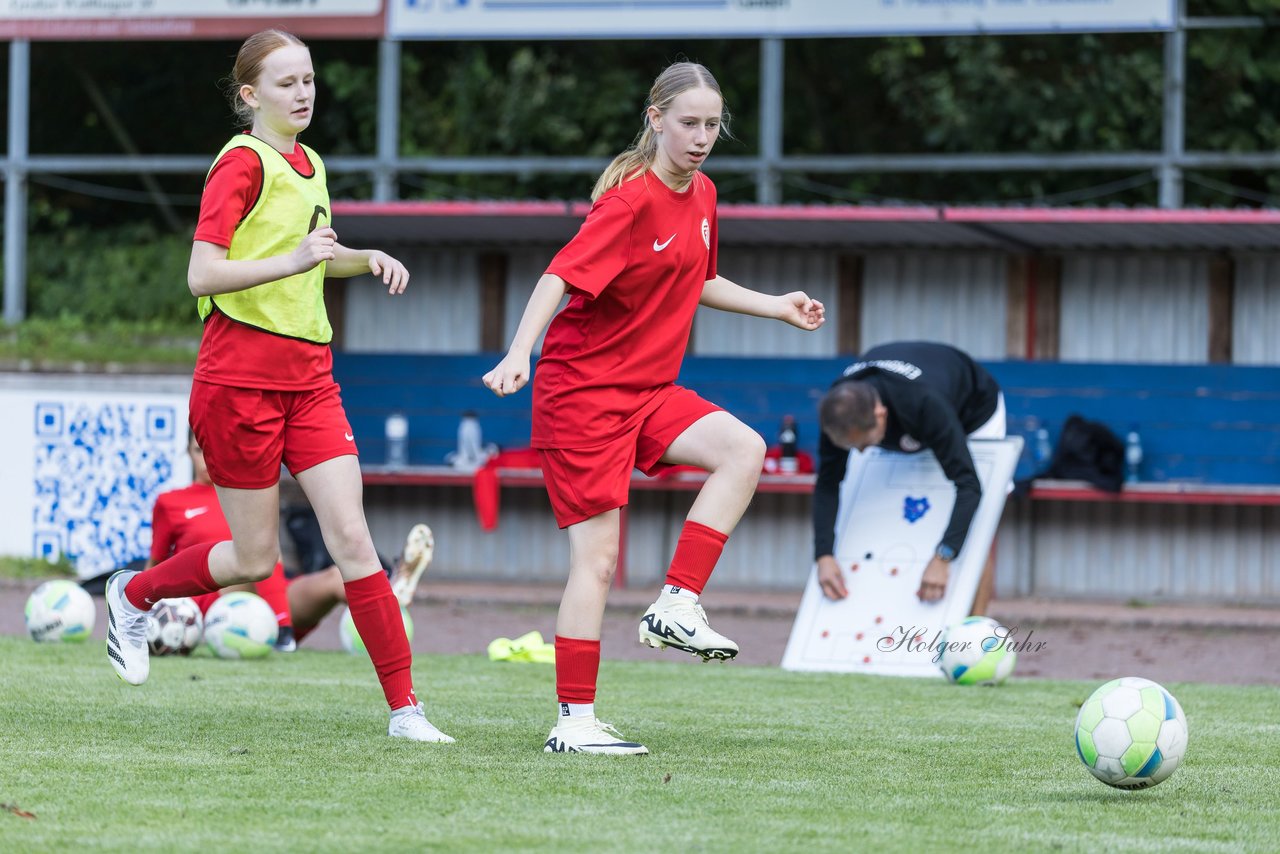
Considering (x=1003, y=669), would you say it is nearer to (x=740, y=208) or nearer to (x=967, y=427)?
(x=967, y=427)

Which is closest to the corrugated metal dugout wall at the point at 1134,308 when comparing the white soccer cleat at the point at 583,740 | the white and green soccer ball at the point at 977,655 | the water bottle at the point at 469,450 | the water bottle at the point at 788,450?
the water bottle at the point at 788,450

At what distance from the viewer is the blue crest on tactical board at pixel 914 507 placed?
10062mm

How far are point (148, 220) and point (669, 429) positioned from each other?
17.2 meters

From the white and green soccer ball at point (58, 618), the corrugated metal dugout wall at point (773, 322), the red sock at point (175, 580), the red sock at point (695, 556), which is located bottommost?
the white and green soccer ball at point (58, 618)

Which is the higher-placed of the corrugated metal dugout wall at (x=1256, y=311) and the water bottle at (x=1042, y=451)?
the corrugated metal dugout wall at (x=1256, y=311)

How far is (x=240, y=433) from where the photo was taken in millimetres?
5438

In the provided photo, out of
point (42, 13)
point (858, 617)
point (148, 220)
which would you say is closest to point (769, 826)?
point (858, 617)

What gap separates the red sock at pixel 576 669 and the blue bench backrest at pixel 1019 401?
10.1 m

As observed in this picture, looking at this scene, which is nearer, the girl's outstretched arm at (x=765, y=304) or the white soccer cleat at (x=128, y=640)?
the girl's outstretched arm at (x=765, y=304)

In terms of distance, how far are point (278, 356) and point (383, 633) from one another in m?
0.87

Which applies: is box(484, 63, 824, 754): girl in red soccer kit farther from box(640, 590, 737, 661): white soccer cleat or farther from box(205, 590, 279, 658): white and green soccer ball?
box(205, 590, 279, 658): white and green soccer ball

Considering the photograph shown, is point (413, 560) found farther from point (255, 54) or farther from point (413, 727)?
point (255, 54)

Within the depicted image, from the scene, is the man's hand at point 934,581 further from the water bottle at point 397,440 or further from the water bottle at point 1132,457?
the water bottle at point 397,440

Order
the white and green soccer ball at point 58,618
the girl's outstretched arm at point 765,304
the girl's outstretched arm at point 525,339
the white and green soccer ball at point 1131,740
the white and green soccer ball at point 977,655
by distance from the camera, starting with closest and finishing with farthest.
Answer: the white and green soccer ball at point 1131,740
the girl's outstretched arm at point 525,339
the girl's outstretched arm at point 765,304
the white and green soccer ball at point 977,655
the white and green soccer ball at point 58,618
